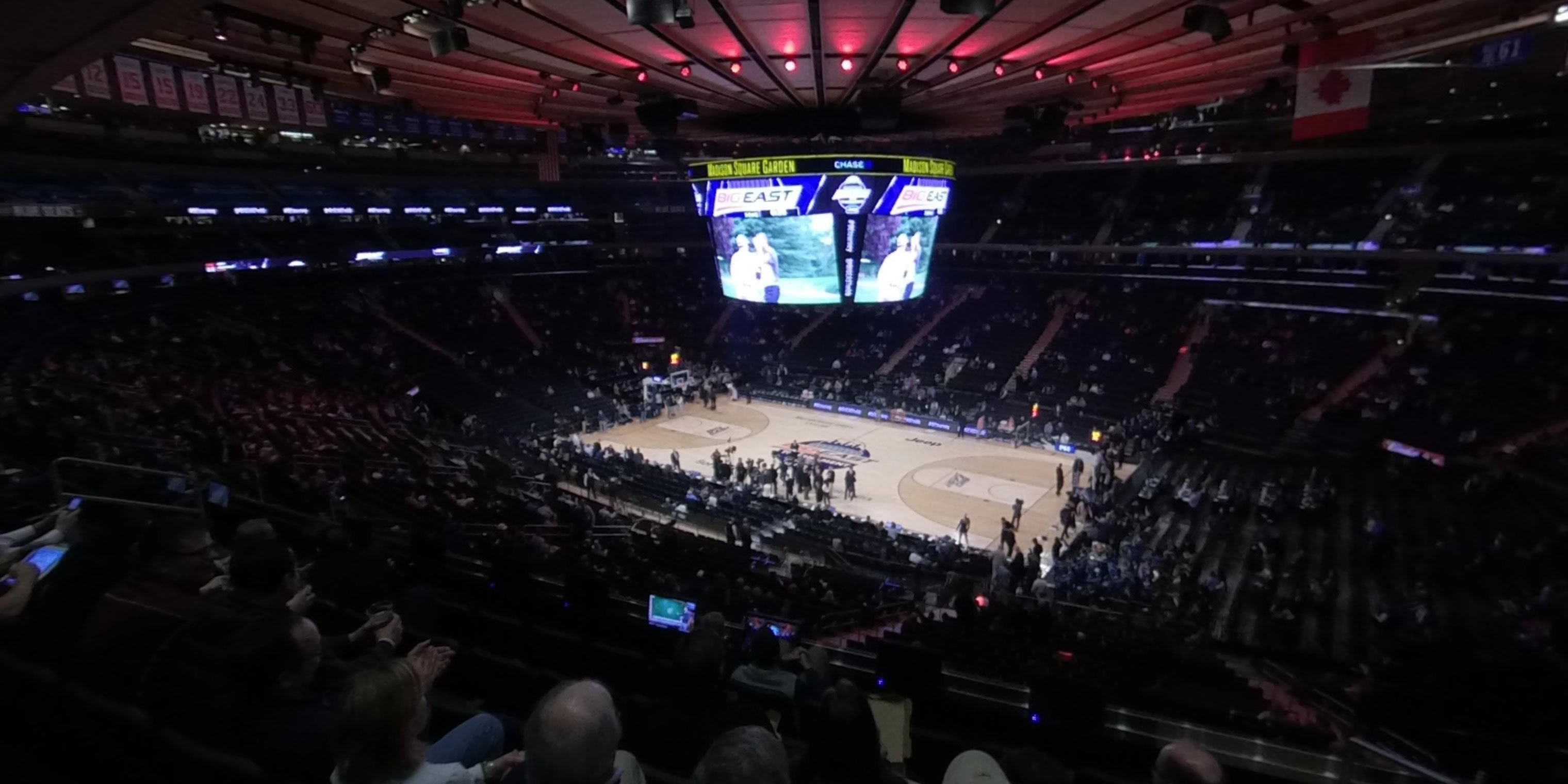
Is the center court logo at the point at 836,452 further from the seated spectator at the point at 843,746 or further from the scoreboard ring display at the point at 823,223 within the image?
the seated spectator at the point at 843,746

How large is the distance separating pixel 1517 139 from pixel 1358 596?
15611 millimetres

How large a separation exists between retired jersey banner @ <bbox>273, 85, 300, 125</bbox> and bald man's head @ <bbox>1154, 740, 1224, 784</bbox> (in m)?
18.2

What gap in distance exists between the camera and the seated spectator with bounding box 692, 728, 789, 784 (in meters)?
2.09

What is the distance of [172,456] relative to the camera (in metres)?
9.60

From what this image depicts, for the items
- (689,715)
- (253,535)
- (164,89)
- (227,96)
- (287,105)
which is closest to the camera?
(689,715)

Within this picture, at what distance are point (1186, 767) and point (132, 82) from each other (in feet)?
60.3

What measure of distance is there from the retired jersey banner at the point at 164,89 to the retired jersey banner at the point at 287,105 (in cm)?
158

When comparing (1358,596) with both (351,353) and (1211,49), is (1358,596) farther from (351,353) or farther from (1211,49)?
(351,353)

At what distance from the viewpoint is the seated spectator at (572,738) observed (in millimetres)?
2226

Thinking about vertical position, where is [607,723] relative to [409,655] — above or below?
above

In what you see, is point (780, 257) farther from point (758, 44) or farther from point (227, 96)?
point (227, 96)

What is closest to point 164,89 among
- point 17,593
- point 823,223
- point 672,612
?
point 823,223

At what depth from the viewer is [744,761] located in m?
2.12

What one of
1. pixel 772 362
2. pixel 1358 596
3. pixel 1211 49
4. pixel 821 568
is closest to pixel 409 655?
pixel 1211 49
